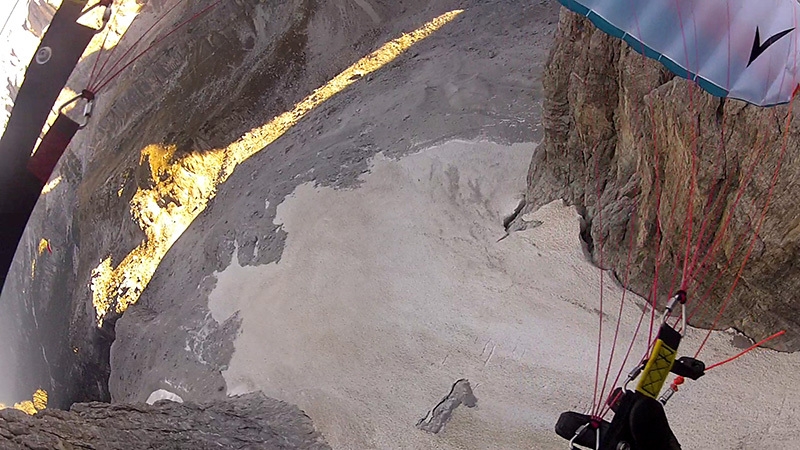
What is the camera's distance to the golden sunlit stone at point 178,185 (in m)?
14.7

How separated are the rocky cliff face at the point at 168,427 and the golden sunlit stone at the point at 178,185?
A: 19.5ft

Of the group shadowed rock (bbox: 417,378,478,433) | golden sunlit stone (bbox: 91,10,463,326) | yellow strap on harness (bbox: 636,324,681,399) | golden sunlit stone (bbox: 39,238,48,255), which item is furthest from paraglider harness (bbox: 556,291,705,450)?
golden sunlit stone (bbox: 39,238,48,255)

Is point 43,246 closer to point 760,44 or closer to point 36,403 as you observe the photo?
point 36,403

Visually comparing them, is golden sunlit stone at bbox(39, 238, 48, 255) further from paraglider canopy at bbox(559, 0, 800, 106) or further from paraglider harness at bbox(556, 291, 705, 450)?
paraglider harness at bbox(556, 291, 705, 450)

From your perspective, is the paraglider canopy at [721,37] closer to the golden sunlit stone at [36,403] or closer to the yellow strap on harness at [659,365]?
the yellow strap on harness at [659,365]

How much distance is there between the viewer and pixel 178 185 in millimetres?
15352

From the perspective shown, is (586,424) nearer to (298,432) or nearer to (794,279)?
(794,279)

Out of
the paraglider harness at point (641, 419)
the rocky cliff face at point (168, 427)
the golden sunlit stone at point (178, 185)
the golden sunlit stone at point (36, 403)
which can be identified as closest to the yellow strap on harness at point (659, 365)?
the paraglider harness at point (641, 419)

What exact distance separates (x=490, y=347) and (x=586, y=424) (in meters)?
4.39

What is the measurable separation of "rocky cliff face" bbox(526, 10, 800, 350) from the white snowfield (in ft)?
1.57

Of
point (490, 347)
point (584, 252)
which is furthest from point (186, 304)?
point (584, 252)

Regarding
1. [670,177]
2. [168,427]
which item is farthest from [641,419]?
[168,427]

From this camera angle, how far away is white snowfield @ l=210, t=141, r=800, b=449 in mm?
8117

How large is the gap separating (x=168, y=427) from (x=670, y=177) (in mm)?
6546
